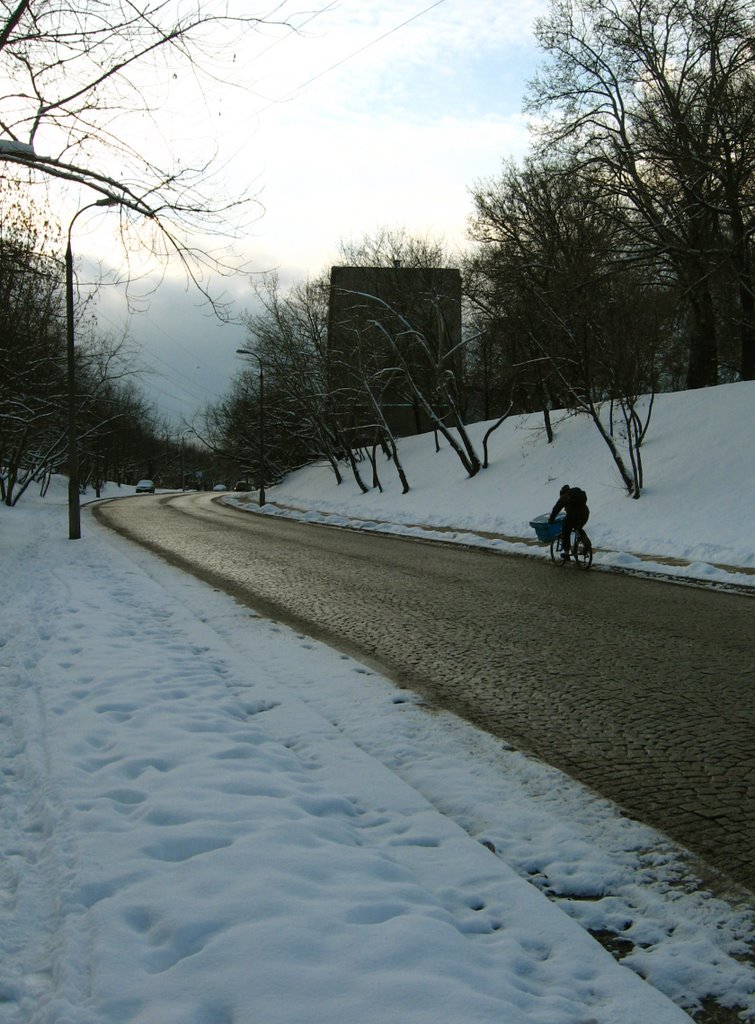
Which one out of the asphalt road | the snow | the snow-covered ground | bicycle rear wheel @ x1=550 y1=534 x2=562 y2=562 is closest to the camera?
the snow

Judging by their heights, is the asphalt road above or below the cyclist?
below

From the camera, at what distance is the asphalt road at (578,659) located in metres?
4.51

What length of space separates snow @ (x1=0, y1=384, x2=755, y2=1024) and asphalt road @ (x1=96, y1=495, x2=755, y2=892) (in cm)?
35

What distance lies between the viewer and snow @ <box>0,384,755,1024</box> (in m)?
2.58

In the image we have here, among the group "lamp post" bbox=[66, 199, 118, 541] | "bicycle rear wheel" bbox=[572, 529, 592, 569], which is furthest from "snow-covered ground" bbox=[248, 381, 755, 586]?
"lamp post" bbox=[66, 199, 118, 541]

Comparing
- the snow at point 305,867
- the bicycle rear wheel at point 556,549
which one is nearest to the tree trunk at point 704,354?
the bicycle rear wheel at point 556,549

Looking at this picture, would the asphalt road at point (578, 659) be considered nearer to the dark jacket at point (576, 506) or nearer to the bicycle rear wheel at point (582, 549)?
the bicycle rear wheel at point (582, 549)

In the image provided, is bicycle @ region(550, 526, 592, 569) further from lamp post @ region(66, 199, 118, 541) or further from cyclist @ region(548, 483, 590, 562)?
lamp post @ region(66, 199, 118, 541)

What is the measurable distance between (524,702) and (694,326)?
82.0ft

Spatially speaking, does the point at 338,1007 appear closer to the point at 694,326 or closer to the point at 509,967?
the point at 509,967

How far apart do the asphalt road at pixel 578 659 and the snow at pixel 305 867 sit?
35 cm

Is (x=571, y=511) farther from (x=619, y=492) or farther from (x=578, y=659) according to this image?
(x=619, y=492)

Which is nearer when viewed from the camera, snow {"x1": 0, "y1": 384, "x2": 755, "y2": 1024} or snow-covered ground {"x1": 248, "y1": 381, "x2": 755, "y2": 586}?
snow {"x1": 0, "y1": 384, "x2": 755, "y2": 1024}

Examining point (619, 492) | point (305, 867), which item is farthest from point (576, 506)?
point (305, 867)
